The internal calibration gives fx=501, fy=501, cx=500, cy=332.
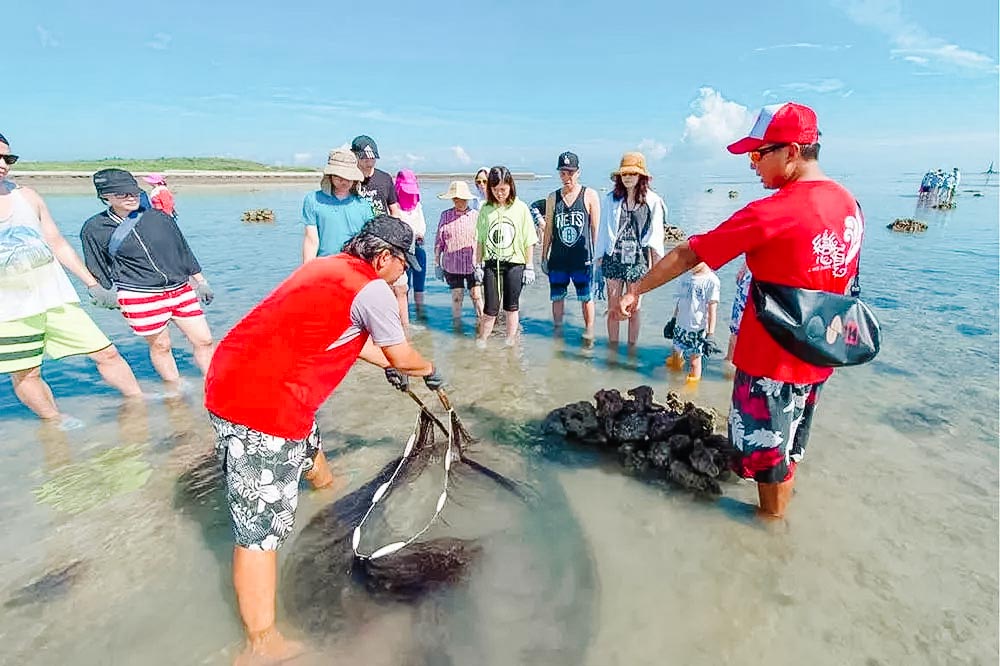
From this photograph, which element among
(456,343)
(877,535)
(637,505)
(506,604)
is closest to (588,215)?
(456,343)

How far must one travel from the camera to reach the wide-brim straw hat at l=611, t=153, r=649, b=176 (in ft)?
18.2

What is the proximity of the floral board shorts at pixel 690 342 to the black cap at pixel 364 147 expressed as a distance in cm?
430

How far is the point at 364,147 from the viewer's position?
→ 244 inches

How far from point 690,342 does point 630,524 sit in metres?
2.80

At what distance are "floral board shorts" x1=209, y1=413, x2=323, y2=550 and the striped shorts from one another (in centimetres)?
322

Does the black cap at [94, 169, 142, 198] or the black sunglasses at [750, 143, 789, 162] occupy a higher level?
the black sunglasses at [750, 143, 789, 162]

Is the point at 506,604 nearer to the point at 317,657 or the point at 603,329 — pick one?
the point at 317,657

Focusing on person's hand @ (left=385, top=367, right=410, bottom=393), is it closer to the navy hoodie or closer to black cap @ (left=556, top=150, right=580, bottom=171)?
the navy hoodie

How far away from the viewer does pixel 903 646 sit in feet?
8.39

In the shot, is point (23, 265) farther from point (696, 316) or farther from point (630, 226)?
point (696, 316)

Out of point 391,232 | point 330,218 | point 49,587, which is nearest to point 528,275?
point 330,218

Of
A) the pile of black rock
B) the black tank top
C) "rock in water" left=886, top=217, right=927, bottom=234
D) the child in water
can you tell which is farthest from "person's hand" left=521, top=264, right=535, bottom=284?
"rock in water" left=886, top=217, right=927, bottom=234

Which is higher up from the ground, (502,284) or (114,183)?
(114,183)

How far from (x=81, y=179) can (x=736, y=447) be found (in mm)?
58754
